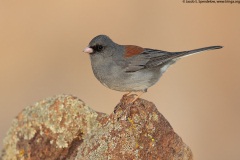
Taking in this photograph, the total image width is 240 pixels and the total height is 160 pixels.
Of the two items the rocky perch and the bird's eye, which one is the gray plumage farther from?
the rocky perch

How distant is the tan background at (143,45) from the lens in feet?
31.0

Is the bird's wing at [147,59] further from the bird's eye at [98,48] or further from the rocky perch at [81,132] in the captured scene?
the rocky perch at [81,132]

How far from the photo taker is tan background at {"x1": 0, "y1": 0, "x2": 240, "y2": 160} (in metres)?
9.45

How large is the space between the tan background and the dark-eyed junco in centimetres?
289

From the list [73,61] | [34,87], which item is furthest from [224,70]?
[34,87]

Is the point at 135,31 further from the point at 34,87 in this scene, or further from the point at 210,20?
the point at 34,87

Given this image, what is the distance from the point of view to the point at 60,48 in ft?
34.1

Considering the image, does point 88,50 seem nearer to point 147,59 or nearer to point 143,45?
point 147,59

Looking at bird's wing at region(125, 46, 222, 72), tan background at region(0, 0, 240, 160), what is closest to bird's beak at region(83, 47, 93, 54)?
bird's wing at region(125, 46, 222, 72)

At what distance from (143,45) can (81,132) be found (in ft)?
18.3

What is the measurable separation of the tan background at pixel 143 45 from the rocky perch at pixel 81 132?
4.60m

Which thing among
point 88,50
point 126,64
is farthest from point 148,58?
point 88,50

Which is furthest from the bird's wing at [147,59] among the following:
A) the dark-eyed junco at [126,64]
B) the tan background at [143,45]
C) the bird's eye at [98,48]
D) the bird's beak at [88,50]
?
the tan background at [143,45]

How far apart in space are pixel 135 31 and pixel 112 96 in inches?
58.4
